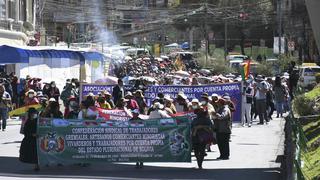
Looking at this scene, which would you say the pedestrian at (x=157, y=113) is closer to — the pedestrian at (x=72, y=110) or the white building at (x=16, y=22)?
the pedestrian at (x=72, y=110)

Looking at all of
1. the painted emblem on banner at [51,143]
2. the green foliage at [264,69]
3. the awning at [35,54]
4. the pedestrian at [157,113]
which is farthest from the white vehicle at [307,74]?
the painted emblem on banner at [51,143]

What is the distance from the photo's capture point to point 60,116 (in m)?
18.5

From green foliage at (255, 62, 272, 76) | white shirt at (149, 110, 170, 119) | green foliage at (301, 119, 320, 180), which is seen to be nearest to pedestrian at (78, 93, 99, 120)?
white shirt at (149, 110, 170, 119)

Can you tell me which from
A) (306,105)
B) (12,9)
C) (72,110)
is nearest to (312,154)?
(72,110)

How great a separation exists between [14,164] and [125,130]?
289cm

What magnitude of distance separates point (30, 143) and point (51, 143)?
45 cm

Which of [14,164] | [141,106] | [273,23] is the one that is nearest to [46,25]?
[273,23]

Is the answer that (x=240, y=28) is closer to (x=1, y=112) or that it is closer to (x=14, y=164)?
(x=1, y=112)

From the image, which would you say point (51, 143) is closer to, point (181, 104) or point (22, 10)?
point (181, 104)

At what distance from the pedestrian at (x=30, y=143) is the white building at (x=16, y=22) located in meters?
31.3

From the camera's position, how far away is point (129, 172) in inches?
644

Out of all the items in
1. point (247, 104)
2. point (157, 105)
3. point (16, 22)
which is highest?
point (16, 22)

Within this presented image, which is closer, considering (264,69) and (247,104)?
(247,104)

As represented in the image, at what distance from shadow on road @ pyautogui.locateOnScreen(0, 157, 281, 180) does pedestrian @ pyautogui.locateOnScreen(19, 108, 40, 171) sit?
28cm
